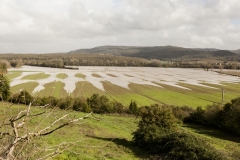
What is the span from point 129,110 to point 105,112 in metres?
5.75

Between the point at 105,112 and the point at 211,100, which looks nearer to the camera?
the point at 105,112

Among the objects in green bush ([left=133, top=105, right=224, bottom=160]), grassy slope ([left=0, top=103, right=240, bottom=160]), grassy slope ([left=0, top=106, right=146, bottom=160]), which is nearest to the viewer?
green bush ([left=133, top=105, right=224, bottom=160])

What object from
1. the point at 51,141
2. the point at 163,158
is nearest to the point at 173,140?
the point at 163,158

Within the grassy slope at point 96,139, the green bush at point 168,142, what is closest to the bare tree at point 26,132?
the grassy slope at point 96,139

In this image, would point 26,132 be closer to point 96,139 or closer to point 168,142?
point 168,142

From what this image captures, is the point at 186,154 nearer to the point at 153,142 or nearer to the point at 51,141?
the point at 153,142

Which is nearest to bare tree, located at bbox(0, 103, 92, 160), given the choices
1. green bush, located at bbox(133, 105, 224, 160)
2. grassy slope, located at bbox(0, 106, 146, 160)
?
grassy slope, located at bbox(0, 106, 146, 160)

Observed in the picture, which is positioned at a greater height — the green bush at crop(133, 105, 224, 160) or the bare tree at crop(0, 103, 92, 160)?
the bare tree at crop(0, 103, 92, 160)

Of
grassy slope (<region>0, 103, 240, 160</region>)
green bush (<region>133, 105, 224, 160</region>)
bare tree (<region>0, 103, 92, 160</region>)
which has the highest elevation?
bare tree (<region>0, 103, 92, 160</region>)

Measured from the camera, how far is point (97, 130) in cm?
3078

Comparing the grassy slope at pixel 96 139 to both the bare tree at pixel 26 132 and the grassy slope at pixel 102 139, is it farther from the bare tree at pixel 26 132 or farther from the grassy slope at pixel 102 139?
the bare tree at pixel 26 132

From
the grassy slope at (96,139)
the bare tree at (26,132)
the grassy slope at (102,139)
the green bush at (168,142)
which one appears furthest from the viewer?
the grassy slope at (102,139)

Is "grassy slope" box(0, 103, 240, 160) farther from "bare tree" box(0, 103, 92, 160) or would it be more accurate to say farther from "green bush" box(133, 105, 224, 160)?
"bare tree" box(0, 103, 92, 160)

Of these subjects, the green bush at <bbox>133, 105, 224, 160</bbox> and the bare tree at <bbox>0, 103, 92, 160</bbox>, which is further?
the green bush at <bbox>133, 105, 224, 160</bbox>
